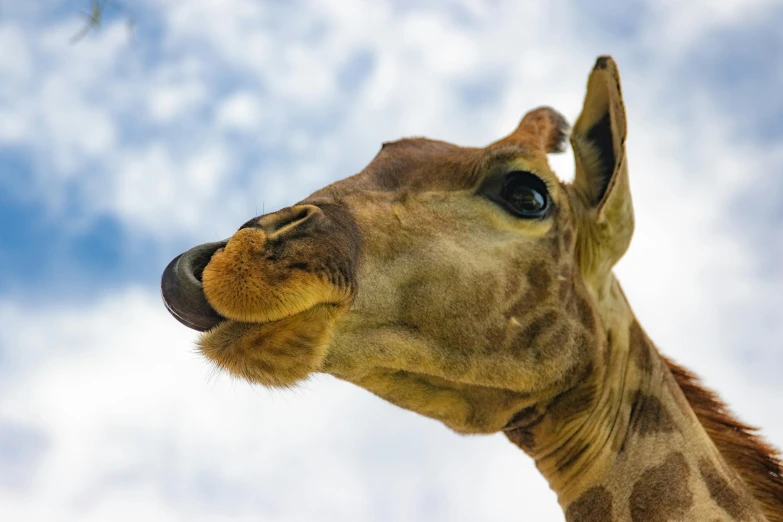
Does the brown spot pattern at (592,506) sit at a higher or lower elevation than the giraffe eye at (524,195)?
lower

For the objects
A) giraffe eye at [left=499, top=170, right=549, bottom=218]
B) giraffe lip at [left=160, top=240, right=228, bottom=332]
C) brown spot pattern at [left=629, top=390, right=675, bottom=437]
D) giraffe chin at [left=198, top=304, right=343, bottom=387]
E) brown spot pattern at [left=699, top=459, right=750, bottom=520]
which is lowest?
brown spot pattern at [left=699, top=459, right=750, bottom=520]

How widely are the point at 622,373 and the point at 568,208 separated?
3.25 feet

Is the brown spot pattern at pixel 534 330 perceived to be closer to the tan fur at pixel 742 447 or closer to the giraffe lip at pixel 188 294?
the tan fur at pixel 742 447

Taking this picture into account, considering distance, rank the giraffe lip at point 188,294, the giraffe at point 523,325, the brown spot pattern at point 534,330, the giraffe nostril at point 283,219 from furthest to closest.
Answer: the brown spot pattern at point 534,330
the giraffe at point 523,325
the giraffe nostril at point 283,219
the giraffe lip at point 188,294

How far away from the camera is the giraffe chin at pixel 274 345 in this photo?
302 cm

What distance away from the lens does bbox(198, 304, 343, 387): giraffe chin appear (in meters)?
3.02

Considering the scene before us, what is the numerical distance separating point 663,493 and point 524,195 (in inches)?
66.6

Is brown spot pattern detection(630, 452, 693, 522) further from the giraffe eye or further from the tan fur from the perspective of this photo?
the giraffe eye

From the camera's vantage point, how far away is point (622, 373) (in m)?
4.16

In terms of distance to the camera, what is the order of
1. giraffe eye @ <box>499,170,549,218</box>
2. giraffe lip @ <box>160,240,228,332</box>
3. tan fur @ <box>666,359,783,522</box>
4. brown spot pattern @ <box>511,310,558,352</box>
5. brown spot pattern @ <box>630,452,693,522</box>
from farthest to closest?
tan fur @ <box>666,359,783,522</box> → giraffe eye @ <box>499,170,549,218</box> → brown spot pattern @ <box>511,310,558,352</box> → brown spot pattern @ <box>630,452,693,522</box> → giraffe lip @ <box>160,240,228,332</box>

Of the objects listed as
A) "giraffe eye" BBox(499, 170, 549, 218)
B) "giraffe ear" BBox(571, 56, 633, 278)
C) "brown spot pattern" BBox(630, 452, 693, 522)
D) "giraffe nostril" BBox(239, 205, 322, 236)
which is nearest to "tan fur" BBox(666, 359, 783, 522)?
"brown spot pattern" BBox(630, 452, 693, 522)

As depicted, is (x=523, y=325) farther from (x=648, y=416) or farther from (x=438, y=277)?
(x=648, y=416)

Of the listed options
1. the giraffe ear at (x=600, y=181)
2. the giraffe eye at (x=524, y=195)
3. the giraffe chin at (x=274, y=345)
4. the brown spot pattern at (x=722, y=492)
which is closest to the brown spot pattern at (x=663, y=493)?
the brown spot pattern at (x=722, y=492)

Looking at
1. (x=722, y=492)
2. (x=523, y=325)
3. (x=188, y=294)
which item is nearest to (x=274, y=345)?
(x=188, y=294)
